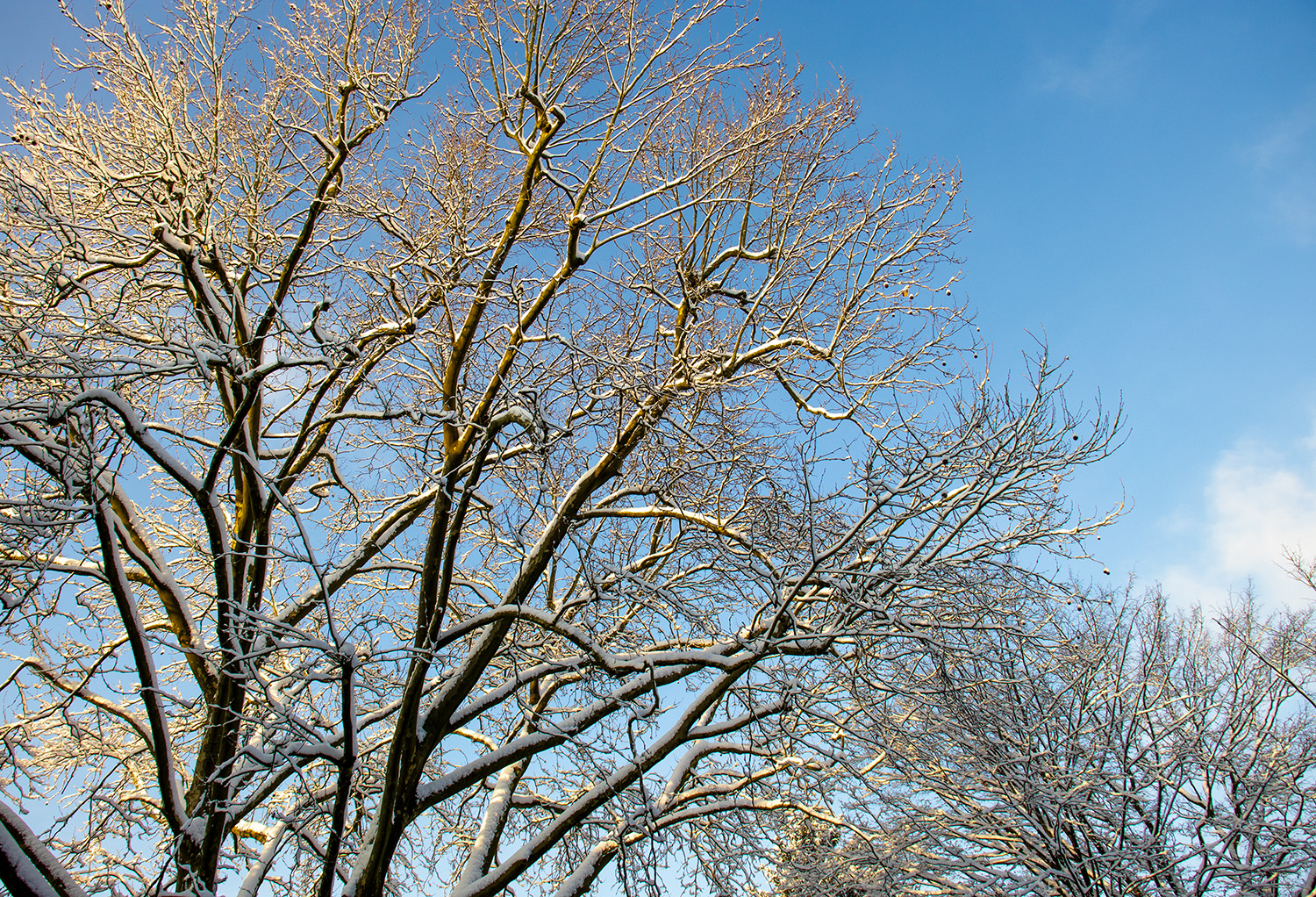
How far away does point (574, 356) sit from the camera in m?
6.04

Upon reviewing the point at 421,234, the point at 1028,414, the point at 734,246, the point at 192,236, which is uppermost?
the point at 734,246

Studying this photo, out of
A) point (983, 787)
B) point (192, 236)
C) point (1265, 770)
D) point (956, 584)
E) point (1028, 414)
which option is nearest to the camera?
point (956, 584)

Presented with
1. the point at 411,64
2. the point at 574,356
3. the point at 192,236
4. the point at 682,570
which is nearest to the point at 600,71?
the point at 411,64

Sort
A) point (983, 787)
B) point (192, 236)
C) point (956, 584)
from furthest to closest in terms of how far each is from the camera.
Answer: point (983, 787)
point (192, 236)
point (956, 584)

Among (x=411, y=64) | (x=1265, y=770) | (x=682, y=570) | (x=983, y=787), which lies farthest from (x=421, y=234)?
(x=1265, y=770)

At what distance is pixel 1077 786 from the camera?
7.71 meters

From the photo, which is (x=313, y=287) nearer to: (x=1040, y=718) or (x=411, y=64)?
(x=411, y=64)

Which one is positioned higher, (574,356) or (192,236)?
(192,236)

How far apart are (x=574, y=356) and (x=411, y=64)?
162 inches

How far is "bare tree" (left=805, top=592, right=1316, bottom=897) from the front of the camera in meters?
7.19

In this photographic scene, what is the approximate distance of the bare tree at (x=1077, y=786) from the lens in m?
7.19

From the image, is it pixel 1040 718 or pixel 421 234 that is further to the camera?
pixel 1040 718

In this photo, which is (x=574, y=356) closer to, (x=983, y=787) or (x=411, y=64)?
(x=411, y=64)

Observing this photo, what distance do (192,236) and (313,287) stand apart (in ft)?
3.80
